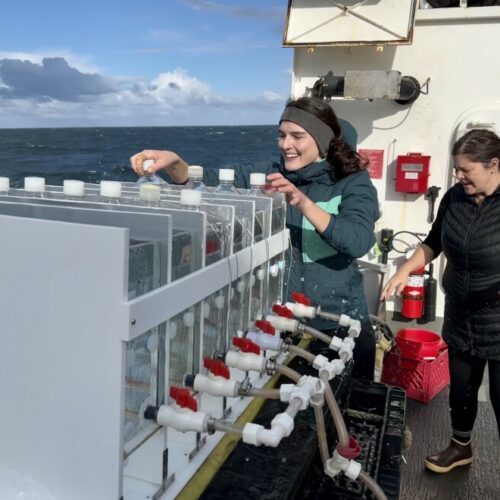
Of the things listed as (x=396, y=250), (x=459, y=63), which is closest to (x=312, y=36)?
(x=459, y=63)

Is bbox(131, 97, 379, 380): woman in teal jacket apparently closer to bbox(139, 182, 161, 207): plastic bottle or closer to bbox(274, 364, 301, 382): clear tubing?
bbox(139, 182, 161, 207): plastic bottle

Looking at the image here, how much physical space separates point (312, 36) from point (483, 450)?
9.34 ft

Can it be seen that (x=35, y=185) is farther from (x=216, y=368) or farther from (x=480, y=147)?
(x=480, y=147)

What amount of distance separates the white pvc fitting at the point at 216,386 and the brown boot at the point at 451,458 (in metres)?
1.57

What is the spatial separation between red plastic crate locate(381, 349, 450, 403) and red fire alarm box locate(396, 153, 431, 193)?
1.31 m

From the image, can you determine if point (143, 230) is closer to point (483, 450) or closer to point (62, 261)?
point (62, 261)

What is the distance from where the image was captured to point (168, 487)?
3.15ft

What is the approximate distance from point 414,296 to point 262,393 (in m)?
3.16

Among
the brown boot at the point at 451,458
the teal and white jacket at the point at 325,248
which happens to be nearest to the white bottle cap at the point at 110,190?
the teal and white jacket at the point at 325,248

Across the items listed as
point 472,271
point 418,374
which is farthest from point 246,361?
point 418,374

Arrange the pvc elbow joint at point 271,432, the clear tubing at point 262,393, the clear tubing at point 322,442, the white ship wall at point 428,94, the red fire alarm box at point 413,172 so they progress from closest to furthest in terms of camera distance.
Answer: the pvc elbow joint at point 271,432 → the clear tubing at point 262,393 → the clear tubing at point 322,442 → the white ship wall at point 428,94 → the red fire alarm box at point 413,172

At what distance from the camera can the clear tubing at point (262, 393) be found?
3.33ft

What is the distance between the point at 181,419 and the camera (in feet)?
3.00

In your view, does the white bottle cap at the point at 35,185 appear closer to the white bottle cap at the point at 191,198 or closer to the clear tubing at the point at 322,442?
the white bottle cap at the point at 191,198
